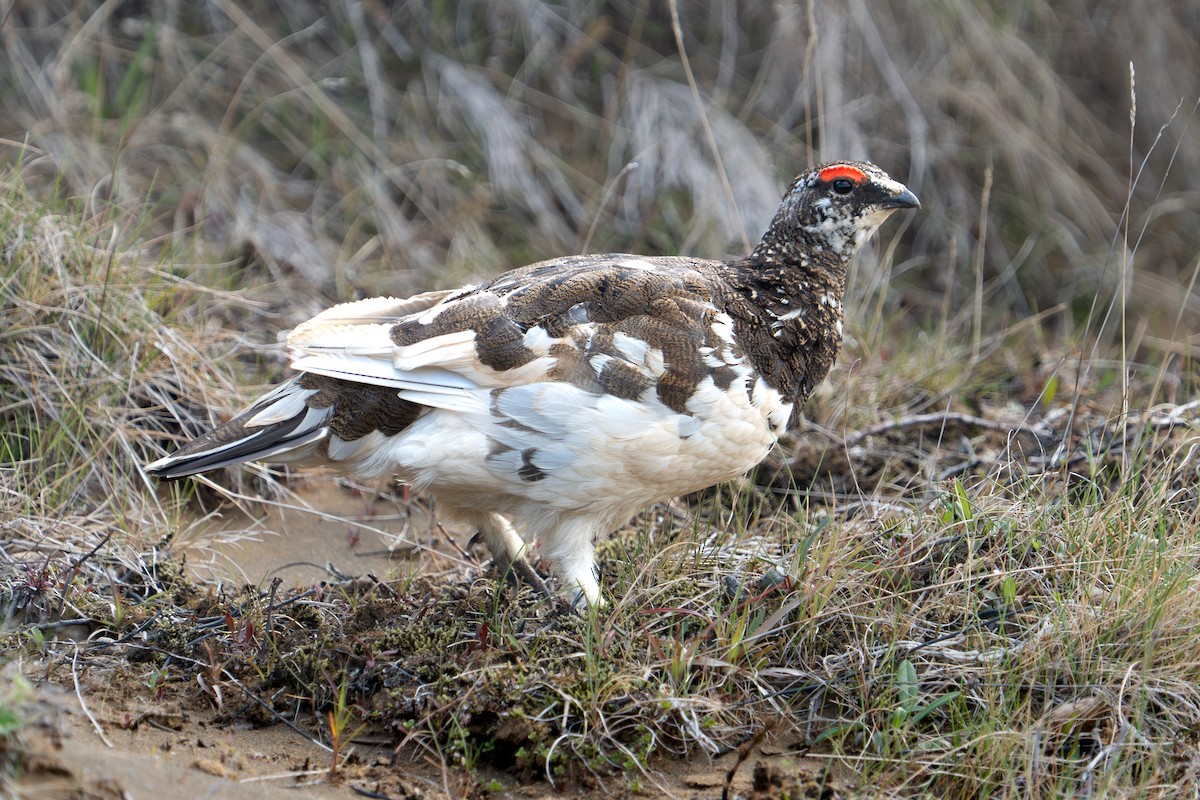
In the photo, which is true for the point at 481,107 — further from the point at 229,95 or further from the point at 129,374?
the point at 129,374

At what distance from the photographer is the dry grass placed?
2676 mm

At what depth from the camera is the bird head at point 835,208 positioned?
3318 millimetres

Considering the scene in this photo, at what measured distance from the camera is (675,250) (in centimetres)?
549

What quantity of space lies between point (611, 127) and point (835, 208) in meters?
2.88

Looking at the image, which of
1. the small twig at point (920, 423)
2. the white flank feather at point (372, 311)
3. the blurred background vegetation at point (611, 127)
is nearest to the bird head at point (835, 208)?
the small twig at point (920, 423)

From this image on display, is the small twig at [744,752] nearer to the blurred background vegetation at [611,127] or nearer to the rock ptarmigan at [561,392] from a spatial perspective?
the rock ptarmigan at [561,392]

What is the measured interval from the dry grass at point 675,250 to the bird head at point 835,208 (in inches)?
26.3

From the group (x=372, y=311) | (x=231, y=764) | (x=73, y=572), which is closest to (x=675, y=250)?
(x=372, y=311)

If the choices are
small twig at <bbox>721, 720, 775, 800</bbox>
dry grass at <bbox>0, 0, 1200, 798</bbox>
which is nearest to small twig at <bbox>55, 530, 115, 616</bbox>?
dry grass at <bbox>0, 0, 1200, 798</bbox>

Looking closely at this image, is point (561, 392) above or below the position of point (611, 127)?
below

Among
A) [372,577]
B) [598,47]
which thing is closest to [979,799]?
[372,577]

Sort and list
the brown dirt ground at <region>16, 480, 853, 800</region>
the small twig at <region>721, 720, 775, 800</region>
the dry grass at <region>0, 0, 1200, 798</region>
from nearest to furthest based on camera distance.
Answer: the brown dirt ground at <region>16, 480, 853, 800</region> → the small twig at <region>721, 720, 775, 800</region> → the dry grass at <region>0, 0, 1200, 798</region>

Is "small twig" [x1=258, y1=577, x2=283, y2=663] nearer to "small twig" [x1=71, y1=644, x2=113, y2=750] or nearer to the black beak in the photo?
"small twig" [x1=71, y1=644, x2=113, y2=750]

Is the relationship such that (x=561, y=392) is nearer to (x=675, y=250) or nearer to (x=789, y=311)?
(x=789, y=311)
